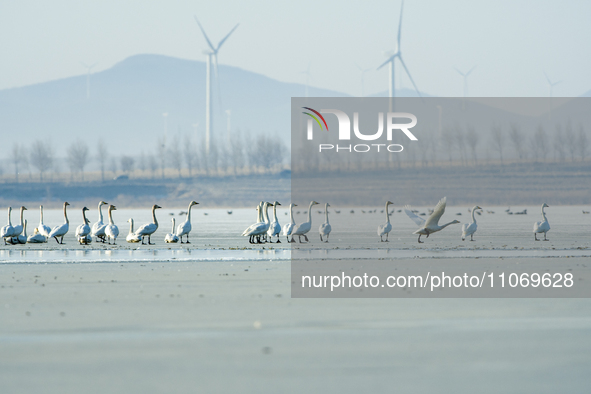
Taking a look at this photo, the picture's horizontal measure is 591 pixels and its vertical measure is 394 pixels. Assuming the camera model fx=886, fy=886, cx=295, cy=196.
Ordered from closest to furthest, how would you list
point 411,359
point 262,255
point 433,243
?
point 411,359 → point 262,255 → point 433,243

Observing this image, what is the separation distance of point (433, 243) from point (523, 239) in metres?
4.93

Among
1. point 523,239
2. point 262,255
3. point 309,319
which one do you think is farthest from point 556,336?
point 523,239

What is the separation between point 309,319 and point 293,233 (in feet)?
72.3

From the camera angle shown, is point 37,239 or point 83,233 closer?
point 83,233

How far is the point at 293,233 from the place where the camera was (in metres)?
35.9

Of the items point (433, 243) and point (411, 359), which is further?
point (433, 243)

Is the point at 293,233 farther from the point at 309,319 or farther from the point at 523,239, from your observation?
the point at 309,319

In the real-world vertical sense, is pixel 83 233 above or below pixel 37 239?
above

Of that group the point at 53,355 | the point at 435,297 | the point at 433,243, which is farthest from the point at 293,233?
the point at 53,355

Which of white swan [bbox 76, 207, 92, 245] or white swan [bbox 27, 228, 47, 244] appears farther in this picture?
white swan [bbox 27, 228, 47, 244]

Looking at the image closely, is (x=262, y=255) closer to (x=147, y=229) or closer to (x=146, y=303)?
(x=147, y=229)

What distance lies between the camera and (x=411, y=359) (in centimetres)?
1068

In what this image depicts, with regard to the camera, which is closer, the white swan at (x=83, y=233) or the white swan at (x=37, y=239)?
the white swan at (x=83, y=233)

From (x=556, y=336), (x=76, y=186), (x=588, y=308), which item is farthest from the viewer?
(x=76, y=186)
